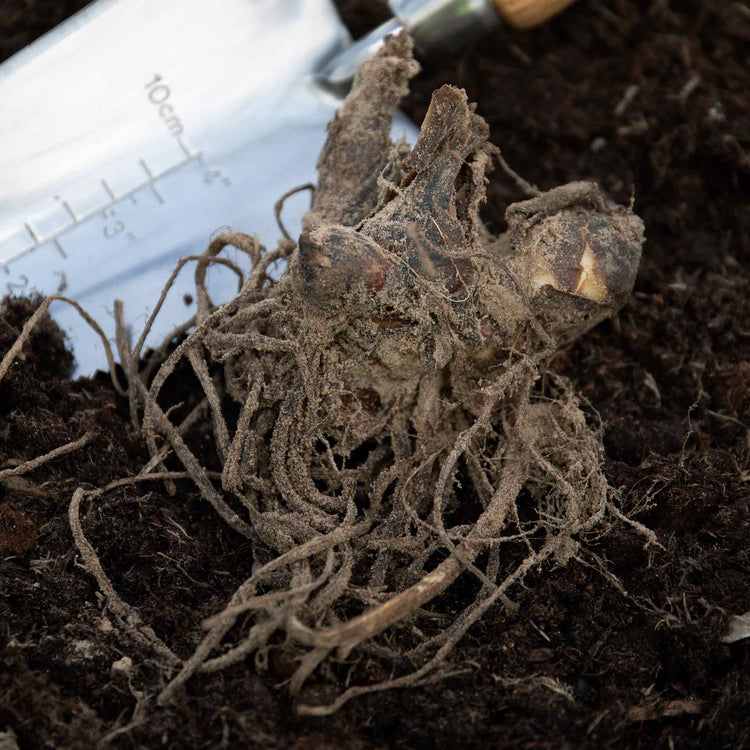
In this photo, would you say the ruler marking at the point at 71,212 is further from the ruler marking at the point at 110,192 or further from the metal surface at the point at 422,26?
the metal surface at the point at 422,26

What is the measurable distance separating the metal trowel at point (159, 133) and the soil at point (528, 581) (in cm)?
16

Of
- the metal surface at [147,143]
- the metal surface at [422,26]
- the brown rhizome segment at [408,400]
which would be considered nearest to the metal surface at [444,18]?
the metal surface at [422,26]

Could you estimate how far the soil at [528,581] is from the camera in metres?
0.68

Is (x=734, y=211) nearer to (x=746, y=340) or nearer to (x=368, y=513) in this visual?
(x=746, y=340)

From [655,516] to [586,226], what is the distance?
36 cm

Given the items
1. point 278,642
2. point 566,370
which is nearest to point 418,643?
point 278,642

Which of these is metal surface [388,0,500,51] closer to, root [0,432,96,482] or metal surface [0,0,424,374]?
metal surface [0,0,424,374]

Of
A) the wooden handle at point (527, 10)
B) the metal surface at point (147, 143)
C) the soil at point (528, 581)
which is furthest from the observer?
the wooden handle at point (527, 10)

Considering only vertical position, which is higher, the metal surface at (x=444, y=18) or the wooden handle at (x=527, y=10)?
the metal surface at (x=444, y=18)

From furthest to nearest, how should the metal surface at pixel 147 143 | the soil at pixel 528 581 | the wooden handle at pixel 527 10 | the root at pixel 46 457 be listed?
1. the wooden handle at pixel 527 10
2. the metal surface at pixel 147 143
3. the root at pixel 46 457
4. the soil at pixel 528 581

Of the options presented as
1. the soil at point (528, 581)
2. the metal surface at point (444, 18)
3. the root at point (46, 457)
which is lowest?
the soil at point (528, 581)

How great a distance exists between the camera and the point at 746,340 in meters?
1.13

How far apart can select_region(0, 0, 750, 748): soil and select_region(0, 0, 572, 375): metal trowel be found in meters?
0.16

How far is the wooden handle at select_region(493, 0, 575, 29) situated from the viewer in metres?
1.25
